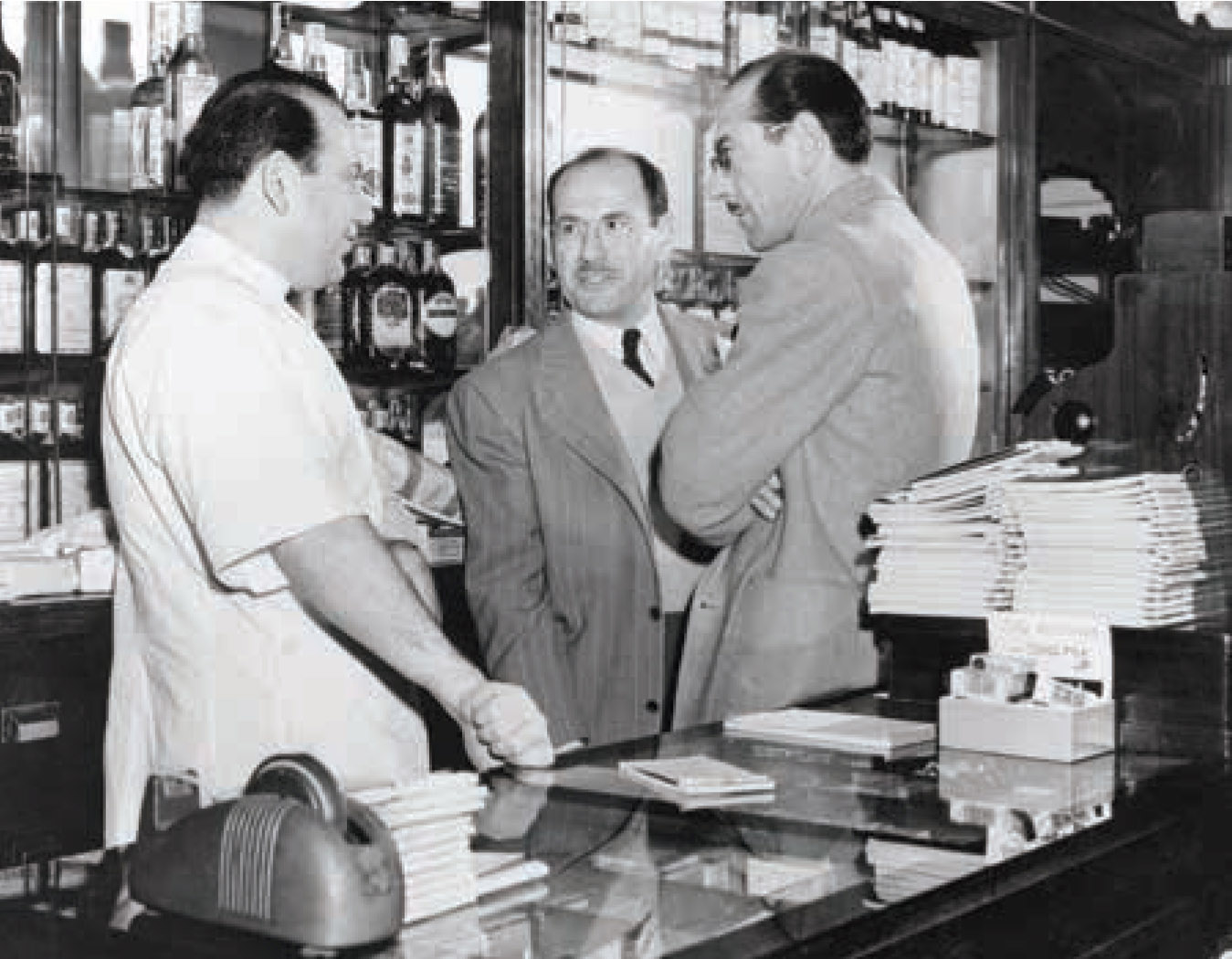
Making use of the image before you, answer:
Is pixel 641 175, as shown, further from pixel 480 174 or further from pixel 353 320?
pixel 353 320

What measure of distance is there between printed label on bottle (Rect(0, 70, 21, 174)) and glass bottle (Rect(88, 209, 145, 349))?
20 cm

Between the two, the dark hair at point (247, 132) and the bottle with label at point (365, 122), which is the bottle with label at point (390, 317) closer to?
the bottle with label at point (365, 122)

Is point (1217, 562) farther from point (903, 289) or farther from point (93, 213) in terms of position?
point (93, 213)

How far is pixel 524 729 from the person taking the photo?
5.71 feet

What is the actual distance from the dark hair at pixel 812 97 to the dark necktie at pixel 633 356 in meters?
0.85

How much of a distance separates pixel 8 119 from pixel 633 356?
1.21 m

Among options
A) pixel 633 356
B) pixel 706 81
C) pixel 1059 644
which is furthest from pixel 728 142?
pixel 706 81

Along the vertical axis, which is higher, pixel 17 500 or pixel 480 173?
pixel 480 173

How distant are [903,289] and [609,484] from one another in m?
0.84

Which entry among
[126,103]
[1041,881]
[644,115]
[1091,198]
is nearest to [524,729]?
[1041,881]

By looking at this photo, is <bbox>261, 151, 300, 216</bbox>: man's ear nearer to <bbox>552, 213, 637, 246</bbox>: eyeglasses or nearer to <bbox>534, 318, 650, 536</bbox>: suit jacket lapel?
<bbox>534, 318, 650, 536</bbox>: suit jacket lapel

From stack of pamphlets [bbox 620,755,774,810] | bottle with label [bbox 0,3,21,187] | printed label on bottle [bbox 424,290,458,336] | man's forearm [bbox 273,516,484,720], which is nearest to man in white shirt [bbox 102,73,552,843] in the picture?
man's forearm [bbox 273,516,484,720]

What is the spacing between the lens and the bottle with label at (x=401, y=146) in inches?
139

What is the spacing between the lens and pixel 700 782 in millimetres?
1632
